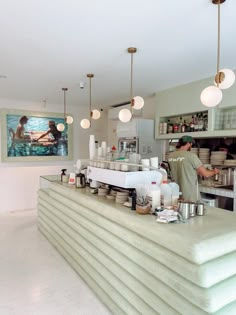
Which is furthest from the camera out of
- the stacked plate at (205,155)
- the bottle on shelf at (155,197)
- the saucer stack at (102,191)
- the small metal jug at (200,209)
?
the stacked plate at (205,155)

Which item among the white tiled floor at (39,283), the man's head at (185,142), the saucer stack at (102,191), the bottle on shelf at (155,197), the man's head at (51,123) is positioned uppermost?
the man's head at (51,123)

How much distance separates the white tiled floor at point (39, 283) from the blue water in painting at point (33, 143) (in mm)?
2381

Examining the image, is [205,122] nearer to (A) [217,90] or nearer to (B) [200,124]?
(B) [200,124]

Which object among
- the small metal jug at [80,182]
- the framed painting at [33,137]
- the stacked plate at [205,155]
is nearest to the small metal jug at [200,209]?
the small metal jug at [80,182]

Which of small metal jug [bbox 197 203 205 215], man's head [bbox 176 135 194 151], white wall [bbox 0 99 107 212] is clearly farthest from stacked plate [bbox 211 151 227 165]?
white wall [bbox 0 99 107 212]

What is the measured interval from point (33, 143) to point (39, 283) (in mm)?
3845

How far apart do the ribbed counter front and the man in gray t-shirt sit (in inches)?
44.7

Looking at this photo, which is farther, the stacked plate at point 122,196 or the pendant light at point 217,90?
the stacked plate at point 122,196

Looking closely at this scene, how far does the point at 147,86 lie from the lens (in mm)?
4285

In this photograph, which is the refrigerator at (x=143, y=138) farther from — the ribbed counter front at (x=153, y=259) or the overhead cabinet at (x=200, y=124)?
the ribbed counter front at (x=153, y=259)

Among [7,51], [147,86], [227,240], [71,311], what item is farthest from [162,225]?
[147,86]

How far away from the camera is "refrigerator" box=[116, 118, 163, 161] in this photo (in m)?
4.73

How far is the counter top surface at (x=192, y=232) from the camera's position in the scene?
1.32m

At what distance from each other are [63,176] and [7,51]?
1814 mm
